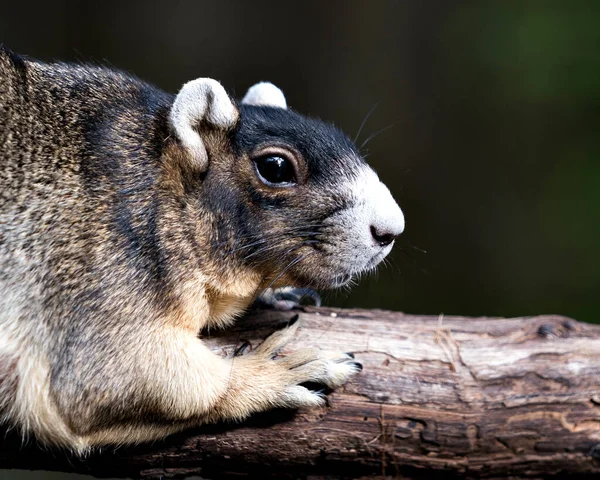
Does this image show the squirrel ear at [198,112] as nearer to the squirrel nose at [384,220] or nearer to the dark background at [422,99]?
the squirrel nose at [384,220]

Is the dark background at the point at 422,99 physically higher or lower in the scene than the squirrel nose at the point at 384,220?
higher

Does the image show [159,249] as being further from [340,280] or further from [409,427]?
[409,427]

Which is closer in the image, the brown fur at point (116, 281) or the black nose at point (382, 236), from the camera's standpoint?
the brown fur at point (116, 281)

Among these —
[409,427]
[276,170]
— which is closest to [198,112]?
[276,170]

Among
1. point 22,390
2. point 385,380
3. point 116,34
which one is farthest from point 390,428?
point 116,34

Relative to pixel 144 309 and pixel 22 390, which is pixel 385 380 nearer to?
pixel 144 309

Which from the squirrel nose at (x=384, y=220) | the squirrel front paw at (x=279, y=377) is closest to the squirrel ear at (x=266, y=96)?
the squirrel nose at (x=384, y=220)

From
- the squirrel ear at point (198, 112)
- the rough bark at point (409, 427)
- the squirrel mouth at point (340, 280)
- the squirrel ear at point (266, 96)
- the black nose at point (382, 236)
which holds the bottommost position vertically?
the rough bark at point (409, 427)
